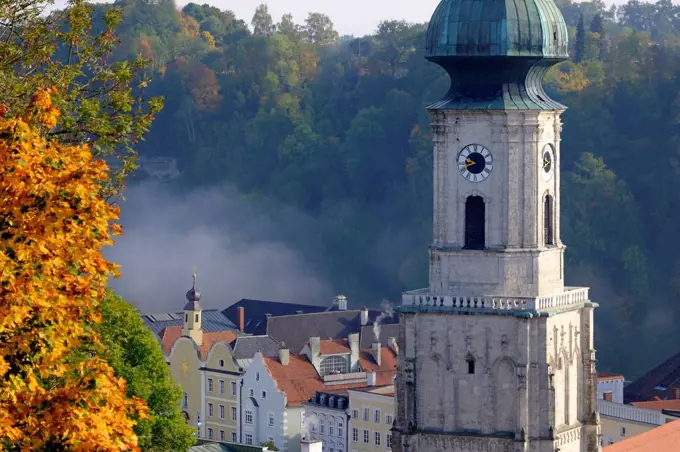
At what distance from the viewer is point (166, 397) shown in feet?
188

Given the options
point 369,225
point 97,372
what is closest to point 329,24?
point 369,225

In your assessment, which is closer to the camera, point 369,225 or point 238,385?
point 238,385

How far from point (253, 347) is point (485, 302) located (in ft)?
159

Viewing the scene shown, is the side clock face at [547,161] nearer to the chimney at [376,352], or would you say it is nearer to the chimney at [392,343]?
the chimney at [376,352]

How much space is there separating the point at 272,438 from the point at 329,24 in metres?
102

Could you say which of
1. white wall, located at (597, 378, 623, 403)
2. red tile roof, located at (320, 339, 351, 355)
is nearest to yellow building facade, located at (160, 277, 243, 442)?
red tile roof, located at (320, 339, 351, 355)

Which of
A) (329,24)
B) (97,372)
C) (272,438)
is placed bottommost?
(97,372)

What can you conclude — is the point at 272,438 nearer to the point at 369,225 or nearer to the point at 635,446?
the point at 635,446

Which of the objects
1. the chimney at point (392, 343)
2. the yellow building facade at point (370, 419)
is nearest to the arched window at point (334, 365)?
the chimney at point (392, 343)

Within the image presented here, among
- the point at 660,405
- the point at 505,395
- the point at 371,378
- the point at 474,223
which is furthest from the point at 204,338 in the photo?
the point at 505,395

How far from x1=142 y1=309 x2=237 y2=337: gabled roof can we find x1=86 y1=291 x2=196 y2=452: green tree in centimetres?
5482

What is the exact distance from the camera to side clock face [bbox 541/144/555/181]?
182 ft

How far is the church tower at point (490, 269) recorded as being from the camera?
54312 millimetres

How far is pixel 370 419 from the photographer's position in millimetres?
91125
